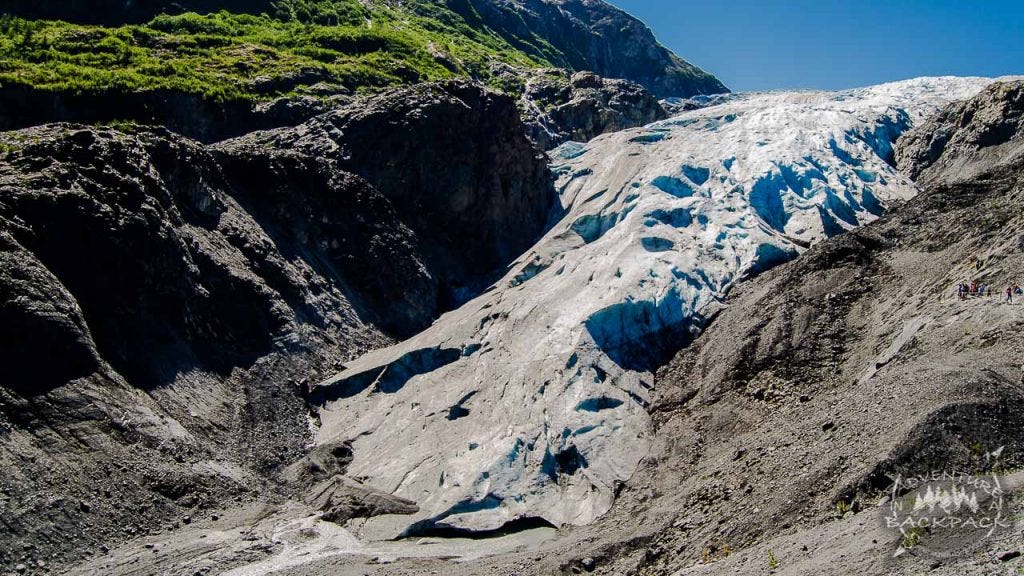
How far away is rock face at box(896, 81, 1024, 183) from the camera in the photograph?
54062 mm

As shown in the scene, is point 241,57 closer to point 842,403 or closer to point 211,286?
point 211,286

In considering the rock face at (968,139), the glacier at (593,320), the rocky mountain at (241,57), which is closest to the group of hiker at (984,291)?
the glacier at (593,320)

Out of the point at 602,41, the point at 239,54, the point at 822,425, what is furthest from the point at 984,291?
the point at 602,41

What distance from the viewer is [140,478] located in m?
30.2

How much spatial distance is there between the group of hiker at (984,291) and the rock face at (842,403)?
0.37 metres

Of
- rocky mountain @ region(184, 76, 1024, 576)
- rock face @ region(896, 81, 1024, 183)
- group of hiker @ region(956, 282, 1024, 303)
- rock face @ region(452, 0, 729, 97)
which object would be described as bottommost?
rocky mountain @ region(184, 76, 1024, 576)

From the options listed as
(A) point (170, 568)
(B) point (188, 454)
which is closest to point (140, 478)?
(B) point (188, 454)

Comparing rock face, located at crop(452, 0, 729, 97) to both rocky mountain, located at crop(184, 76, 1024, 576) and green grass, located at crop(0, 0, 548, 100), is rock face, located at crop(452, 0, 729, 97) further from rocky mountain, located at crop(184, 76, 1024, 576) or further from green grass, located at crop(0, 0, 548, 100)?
rocky mountain, located at crop(184, 76, 1024, 576)

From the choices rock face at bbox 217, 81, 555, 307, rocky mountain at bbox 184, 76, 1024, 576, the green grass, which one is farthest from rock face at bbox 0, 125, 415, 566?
the green grass

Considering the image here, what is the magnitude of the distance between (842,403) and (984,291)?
829cm

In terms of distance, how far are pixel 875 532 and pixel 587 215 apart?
38.4 meters

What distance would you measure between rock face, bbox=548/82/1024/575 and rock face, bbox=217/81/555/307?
67.8ft

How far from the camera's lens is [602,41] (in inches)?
6102

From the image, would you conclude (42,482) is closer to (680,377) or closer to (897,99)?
(680,377)
